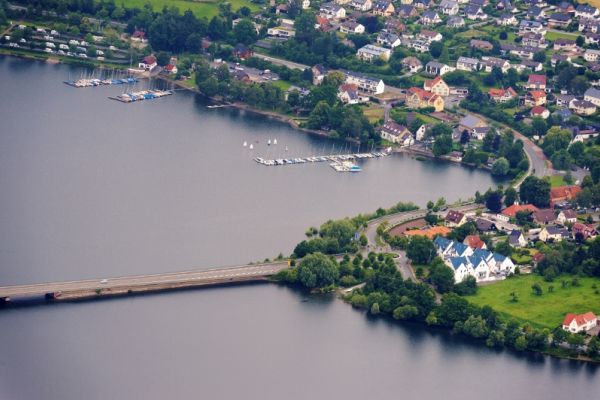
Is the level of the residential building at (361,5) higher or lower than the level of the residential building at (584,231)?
higher

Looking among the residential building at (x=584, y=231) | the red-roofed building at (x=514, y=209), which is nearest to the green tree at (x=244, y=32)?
the red-roofed building at (x=514, y=209)

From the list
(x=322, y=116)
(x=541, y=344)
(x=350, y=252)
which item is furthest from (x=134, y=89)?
(x=541, y=344)

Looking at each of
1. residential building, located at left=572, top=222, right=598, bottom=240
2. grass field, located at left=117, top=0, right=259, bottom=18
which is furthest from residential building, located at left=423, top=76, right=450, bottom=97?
residential building, located at left=572, top=222, right=598, bottom=240

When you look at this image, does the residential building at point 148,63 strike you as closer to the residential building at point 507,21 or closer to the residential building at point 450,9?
the residential building at point 450,9

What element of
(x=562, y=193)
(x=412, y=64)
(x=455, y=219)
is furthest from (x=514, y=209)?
(x=412, y=64)

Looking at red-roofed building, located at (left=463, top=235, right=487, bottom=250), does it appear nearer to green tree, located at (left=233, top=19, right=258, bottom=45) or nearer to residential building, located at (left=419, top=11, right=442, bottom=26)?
green tree, located at (left=233, top=19, right=258, bottom=45)

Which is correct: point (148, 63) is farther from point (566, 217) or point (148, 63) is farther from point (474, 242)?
point (474, 242)
